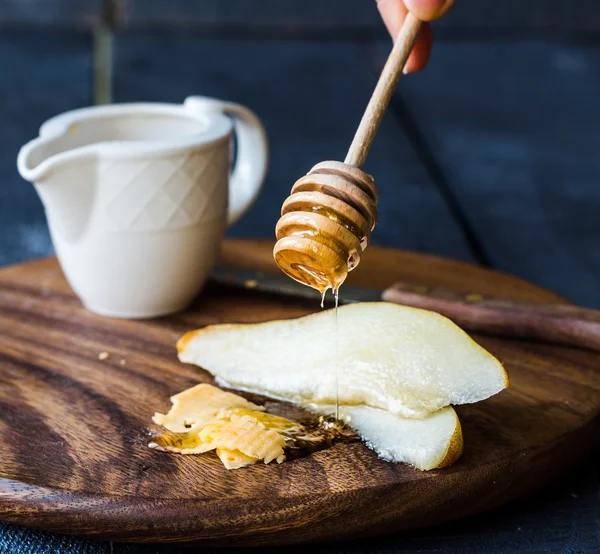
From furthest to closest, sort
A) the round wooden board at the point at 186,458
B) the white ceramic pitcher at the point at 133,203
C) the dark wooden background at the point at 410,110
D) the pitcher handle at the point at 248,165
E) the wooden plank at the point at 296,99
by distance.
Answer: the wooden plank at the point at 296,99 → the dark wooden background at the point at 410,110 → the pitcher handle at the point at 248,165 → the white ceramic pitcher at the point at 133,203 → the round wooden board at the point at 186,458

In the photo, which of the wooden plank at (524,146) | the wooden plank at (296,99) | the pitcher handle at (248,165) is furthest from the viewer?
the wooden plank at (296,99)

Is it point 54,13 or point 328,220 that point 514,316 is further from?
point 54,13

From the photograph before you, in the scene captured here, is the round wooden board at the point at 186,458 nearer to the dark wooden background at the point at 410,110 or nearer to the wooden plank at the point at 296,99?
the dark wooden background at the point at 410,110

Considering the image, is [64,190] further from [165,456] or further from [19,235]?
[19,235]

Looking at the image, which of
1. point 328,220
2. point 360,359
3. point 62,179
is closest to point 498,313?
point 360,359

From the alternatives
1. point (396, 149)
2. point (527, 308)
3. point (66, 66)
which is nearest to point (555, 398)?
point (527, 308)

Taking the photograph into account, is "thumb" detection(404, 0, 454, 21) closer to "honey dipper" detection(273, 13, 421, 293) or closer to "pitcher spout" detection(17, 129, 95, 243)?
"honey dipper" detection(273, 13, 421, 293)

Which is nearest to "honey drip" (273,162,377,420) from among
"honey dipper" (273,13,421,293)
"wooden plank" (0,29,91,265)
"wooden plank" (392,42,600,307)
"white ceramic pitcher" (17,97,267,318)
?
"honey dipper" (273,13,421,293)

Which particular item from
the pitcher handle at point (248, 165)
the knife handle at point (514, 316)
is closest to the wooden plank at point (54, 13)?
the pitcher handle at point (248, 165)
